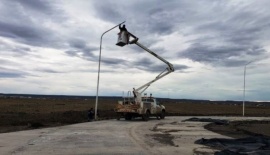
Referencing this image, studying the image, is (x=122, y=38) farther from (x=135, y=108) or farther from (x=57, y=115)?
(x=57, y=115)

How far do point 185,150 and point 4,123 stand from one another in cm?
1803

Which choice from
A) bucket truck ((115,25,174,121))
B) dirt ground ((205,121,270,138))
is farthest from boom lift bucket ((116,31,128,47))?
dirt ground ((205,121,270,138))

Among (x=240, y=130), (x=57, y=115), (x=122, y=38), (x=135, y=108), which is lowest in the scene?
(x=240, y=130)

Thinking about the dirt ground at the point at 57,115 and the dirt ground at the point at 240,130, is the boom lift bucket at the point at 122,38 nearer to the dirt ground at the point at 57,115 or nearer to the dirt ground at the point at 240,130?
the dirt ground at the point at 57,115

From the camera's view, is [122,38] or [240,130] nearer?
[240,130]

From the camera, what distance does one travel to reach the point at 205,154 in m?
14.9

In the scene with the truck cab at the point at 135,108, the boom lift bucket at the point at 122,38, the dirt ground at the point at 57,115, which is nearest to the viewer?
the dirt ground at the point at 57,115

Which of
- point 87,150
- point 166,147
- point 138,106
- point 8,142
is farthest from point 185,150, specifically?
point 138,106

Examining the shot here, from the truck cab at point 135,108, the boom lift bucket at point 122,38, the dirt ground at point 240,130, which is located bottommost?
the dirt ground at point 240,130

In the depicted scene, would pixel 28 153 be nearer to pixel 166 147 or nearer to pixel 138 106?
pixel 166 147

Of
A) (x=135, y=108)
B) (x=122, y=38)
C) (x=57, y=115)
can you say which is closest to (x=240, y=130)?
(x=135, y=108)

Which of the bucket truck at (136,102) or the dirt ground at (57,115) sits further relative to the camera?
the bucket truck at (136,102)

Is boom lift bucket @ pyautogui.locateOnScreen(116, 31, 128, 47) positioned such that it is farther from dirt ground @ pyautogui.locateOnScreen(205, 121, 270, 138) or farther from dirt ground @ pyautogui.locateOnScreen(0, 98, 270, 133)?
dirt ground @ pyautogui.locateOnScreen(205, 121, 270, 138)

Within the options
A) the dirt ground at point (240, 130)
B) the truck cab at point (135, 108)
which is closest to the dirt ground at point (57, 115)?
the dirt ground at point (240, 130)
